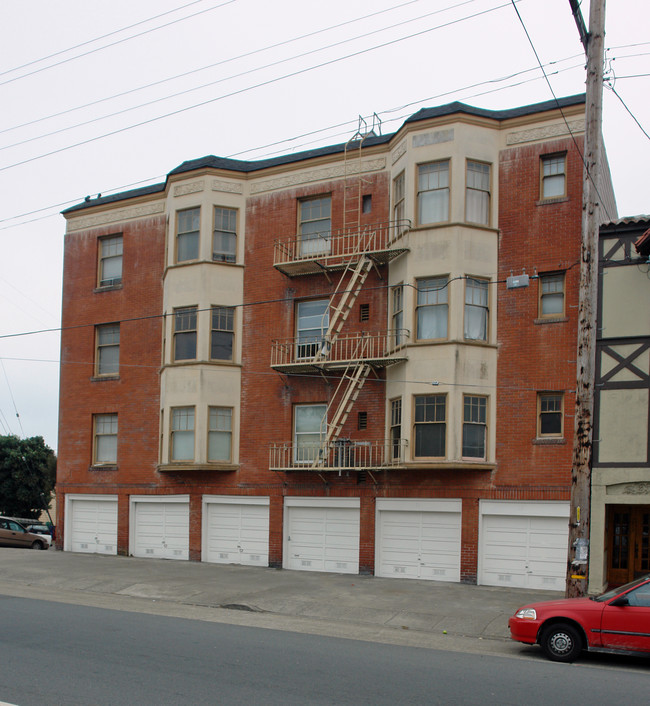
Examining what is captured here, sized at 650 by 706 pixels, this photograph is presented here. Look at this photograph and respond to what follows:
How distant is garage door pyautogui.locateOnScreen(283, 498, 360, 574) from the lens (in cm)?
2345

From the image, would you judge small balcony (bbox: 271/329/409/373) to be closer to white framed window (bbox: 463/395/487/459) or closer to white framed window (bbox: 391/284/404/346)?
white framed window (bbox: 391/284/404/346)

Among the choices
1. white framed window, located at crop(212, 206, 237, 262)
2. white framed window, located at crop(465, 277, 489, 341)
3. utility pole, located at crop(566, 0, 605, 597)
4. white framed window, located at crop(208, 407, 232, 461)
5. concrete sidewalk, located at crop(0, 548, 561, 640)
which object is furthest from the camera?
white framed window, located at crop(212, 206, 237, 262)

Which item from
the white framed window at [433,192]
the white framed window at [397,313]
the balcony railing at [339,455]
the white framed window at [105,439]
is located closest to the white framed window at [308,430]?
the balcony railing at [339,455]

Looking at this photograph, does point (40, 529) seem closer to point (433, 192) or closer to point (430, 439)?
point (430, 439)

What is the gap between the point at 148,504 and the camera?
2717 centimetres

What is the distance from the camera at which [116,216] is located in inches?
1145

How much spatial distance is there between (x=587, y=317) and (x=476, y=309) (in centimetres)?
787

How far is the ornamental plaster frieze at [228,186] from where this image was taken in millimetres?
26203

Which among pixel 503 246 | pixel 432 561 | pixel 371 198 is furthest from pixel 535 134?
pixel 432 561

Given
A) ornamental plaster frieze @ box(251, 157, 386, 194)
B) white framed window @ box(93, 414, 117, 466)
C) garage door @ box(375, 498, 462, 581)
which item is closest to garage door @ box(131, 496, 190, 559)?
white framed window @ box(93, 414, 117, 466)

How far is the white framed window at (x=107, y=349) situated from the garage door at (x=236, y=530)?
6304 millimetres

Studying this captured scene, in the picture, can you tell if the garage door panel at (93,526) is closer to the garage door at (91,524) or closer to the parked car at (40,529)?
the garage door at (91,524)

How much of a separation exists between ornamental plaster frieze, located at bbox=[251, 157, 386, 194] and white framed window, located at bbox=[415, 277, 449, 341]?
438 cm

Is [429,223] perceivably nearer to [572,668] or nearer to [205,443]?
[205,443]
